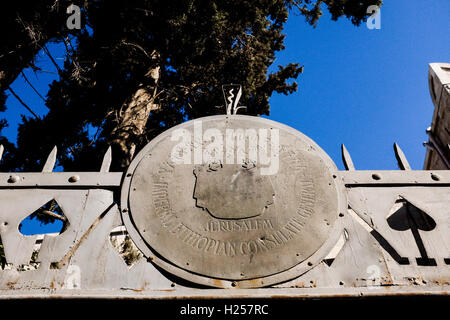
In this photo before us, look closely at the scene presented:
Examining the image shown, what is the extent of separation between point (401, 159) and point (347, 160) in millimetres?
543

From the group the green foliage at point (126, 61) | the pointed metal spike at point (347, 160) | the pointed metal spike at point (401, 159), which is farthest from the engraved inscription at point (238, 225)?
the green foliage at point (126, 61)

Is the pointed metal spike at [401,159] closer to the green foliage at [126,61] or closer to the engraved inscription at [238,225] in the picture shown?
the engraved inscription at [238,225]

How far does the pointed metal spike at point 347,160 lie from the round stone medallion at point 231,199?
0.51ft

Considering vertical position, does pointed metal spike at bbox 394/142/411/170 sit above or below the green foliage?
below

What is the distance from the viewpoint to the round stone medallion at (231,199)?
7.84 feet

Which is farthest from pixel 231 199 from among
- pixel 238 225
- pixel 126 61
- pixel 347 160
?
pixel 126 61

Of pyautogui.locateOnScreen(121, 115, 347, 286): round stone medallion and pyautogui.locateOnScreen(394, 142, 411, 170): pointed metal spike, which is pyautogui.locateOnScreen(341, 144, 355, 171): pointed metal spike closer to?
pyautogui.locateOnScreen(121, 115, 347, 286): round stone medallion

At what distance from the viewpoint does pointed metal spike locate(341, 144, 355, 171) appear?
2.96m

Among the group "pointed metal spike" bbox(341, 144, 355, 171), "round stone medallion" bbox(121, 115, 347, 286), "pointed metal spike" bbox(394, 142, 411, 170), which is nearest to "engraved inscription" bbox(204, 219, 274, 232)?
"round stone medallion" bbox(121, 115, 347, 286)

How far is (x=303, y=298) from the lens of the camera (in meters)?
2.11

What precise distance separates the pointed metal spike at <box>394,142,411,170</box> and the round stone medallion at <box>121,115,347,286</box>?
2.30 feet

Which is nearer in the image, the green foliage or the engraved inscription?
the engraved inscription

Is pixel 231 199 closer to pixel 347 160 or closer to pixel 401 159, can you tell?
pixel 347 160

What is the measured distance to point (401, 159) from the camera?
118 inches
